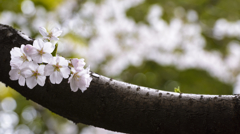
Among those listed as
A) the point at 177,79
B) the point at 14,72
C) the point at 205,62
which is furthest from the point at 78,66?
the point at 205,62

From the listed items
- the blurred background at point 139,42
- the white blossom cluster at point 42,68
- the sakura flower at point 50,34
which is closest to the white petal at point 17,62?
the white blossom cluster at point 42,68

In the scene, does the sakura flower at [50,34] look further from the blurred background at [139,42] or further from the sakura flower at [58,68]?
the blurred background at [139,42]

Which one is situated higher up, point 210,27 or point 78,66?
point 210,27

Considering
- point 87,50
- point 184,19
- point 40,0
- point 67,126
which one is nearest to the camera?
point 40,0

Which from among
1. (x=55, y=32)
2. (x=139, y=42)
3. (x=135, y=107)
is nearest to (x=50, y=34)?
(x=55, y=32)

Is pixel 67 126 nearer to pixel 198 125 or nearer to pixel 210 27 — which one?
pixel 210 27

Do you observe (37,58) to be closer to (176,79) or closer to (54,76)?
(54,76)

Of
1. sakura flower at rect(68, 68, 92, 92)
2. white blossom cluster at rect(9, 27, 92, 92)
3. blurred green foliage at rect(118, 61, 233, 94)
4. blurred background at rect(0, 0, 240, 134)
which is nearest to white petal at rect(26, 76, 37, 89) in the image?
white blossom cluster at rect(9, 27, 92, 92)

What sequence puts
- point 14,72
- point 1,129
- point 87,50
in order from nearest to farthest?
point 14,72
point 1,129
point 87,50
